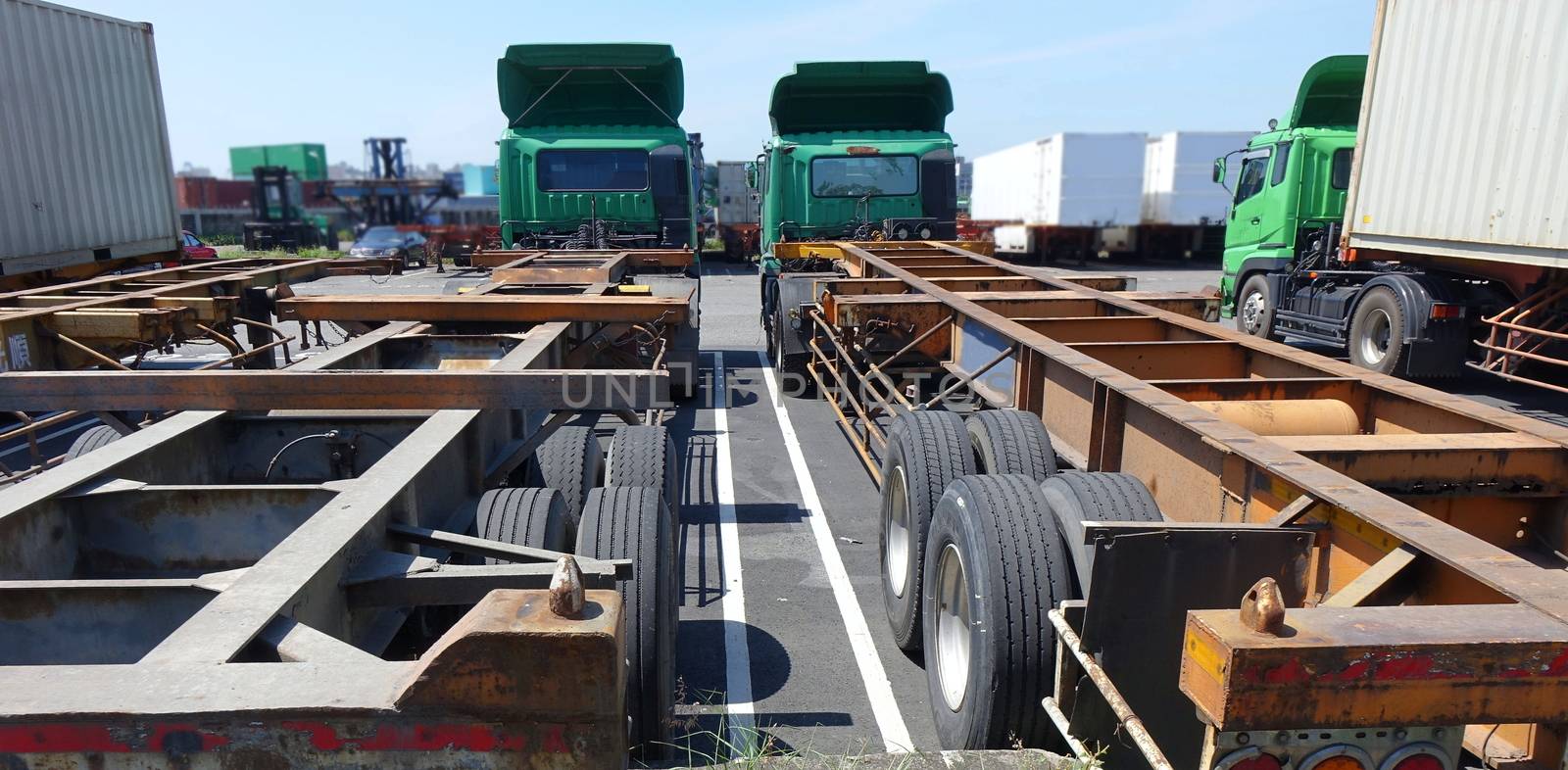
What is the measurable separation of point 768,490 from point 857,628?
2208mm

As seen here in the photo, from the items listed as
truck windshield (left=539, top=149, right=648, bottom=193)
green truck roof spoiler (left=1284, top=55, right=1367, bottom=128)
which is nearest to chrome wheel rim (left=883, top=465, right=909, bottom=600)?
truck windshield (left=539, top=149, right=648, bottom=193)

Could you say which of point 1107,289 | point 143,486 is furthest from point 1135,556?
point 1107,289

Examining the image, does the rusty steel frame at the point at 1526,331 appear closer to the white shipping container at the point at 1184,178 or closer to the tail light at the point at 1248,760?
the tail light at the point at 1248,760

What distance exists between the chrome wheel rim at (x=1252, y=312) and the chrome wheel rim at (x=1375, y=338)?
2.15 meters

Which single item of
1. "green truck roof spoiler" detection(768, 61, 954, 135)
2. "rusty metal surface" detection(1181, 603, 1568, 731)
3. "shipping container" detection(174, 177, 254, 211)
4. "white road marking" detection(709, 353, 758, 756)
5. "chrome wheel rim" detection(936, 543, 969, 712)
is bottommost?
"white road marking" detection(709, 353, 758, 756)

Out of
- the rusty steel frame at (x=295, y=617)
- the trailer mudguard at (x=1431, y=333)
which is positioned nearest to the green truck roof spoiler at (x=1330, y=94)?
the trailer mudguard at (x=1431, y=333)

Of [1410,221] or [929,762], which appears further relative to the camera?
[1410,221]

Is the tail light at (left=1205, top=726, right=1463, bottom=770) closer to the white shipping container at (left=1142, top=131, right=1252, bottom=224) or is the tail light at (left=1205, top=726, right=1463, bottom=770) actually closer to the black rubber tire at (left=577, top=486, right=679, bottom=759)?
the black rubber tire at (left=577, top=486, right=679, bottom=759)

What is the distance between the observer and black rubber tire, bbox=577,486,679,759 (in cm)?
285

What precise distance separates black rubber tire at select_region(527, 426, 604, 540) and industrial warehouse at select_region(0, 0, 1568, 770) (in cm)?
2

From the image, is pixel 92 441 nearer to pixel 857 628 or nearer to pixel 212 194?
pixel 857 628

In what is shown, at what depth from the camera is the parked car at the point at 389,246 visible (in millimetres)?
23883

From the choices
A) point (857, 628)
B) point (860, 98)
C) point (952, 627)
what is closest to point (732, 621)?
point (857, 628)

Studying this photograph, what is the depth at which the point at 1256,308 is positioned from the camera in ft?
41.5
